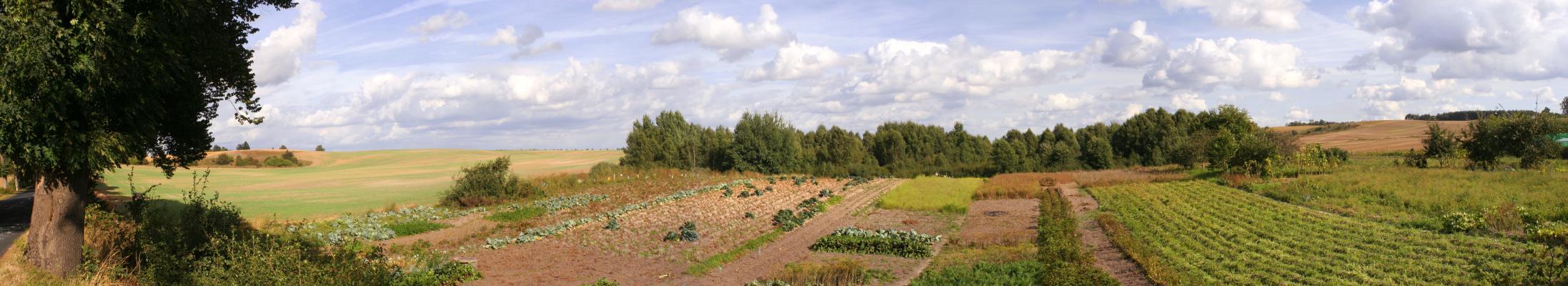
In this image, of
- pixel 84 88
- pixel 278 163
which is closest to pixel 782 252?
pixel 84 88

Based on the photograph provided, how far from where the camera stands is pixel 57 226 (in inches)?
476

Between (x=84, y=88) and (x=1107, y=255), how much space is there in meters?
19.0

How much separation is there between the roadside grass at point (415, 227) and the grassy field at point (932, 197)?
654 inches

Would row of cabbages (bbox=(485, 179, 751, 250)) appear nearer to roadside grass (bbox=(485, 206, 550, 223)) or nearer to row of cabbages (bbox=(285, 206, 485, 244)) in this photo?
roadside grass (bbox=(485, 206, 550, 223))

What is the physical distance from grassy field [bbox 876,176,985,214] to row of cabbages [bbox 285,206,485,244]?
16.6 meters

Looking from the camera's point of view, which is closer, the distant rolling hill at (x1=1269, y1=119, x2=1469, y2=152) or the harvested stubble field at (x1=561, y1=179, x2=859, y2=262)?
the harvested stubble field at (x1=561, y1=179, x2=859, y2=262)

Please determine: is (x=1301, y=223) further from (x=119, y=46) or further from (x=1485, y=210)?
(x=119, y=46)

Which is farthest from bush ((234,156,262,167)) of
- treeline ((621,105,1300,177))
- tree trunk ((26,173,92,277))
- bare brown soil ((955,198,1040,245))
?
bare brown soil ((955,198,1040,245))

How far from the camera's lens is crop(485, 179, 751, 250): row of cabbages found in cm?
2058

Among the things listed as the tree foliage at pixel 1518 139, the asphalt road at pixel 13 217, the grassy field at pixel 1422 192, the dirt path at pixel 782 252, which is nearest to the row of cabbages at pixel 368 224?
the asphalt road at pixel 13 217

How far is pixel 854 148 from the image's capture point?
70188mm

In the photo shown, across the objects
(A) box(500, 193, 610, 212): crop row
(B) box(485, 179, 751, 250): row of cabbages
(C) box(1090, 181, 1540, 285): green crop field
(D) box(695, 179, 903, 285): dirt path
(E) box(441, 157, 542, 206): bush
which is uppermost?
(E) box(441, 157, 542, 206): bush

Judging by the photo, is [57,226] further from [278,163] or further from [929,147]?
[929,147]

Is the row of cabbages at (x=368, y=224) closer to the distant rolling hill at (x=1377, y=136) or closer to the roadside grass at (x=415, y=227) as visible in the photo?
the roadside grass at (x=415, y=227)
